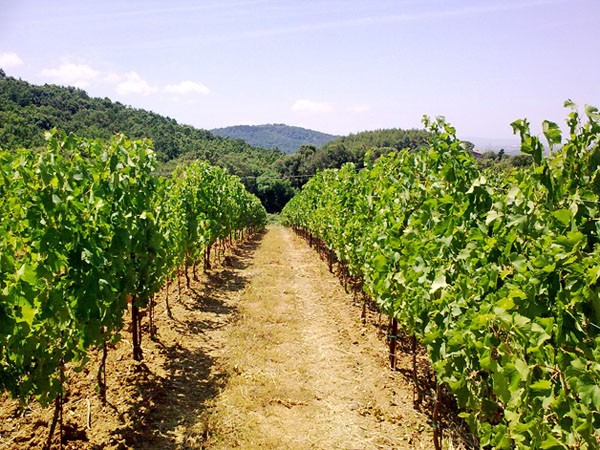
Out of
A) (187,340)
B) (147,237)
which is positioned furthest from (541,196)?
(187,340)

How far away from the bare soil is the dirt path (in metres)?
0.02

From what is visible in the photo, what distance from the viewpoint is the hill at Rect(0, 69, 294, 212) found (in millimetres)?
53716

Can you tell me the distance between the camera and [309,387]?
6.11 meters

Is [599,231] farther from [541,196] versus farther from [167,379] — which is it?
[167,379]

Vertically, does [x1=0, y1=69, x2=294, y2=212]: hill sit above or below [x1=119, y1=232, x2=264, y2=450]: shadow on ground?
above

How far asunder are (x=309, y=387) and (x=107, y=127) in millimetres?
Result: 80185

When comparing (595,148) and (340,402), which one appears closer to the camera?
(595,148)

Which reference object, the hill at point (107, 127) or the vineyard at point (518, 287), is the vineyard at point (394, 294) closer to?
the vineyard at point (518, 287)

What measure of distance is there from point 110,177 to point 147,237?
1337 mm

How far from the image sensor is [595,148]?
2623 millimetres

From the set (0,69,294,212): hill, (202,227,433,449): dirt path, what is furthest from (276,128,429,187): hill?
(202,227,433,449): dirt path

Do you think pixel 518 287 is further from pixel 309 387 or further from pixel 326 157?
pixel 326 157

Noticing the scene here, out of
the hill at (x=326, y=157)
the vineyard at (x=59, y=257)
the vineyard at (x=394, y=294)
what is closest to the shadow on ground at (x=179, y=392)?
the vineyard at (x=394, y=294)

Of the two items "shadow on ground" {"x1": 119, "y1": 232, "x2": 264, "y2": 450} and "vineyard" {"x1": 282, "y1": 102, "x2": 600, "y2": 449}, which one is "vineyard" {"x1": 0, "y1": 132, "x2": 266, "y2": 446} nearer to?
"shadow on ground" {"x1": 119, "y1": 232, "x2": 264, "y2": 450}
